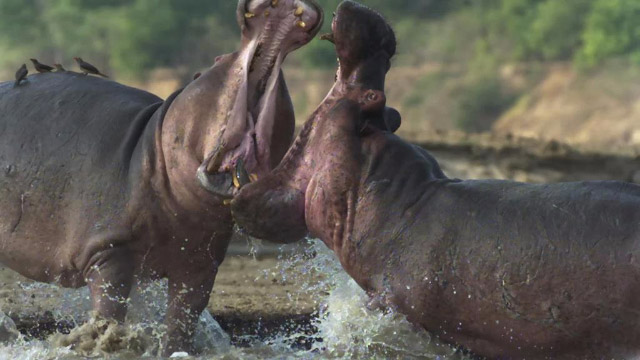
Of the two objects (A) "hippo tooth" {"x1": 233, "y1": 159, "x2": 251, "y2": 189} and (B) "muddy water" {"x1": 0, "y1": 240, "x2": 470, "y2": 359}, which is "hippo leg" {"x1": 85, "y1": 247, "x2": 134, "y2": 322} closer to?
(B) "muddy water" {"x1": 0, "y1": 240, "x2": 470, "y2": 359}

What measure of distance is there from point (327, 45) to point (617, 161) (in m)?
16.5

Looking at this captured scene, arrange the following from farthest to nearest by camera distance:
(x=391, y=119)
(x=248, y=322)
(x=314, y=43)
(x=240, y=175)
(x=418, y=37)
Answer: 1. (x=418, y=37)
2. (x=314, y=43)
3. (x=248, y=322)
4. (x=240, y=175)
5. (x=391, y=119)

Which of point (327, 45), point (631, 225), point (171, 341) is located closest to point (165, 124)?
point (171, 341)

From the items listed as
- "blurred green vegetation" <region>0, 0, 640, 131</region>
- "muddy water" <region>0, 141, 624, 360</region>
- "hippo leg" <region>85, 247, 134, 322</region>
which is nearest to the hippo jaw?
"muddy water" <region>0, 141, 624, 360</region>

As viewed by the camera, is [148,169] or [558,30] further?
[558,30]

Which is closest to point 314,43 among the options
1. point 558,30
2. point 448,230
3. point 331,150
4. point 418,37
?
point 418,37

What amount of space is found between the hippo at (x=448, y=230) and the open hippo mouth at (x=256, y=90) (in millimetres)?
A: 812

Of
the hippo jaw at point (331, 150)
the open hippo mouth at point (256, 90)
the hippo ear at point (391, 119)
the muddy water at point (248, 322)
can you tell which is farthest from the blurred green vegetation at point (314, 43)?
the hippo jaw at point (331, 150)

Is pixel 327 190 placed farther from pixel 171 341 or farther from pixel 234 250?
pixel 234 250

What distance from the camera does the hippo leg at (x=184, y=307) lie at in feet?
15.6

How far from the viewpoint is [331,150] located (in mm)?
3318

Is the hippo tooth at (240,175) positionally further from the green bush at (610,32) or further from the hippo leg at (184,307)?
the green bush at (610,32)

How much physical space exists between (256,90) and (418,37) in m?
27.0

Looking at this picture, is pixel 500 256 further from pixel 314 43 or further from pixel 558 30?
pixel 558 30
